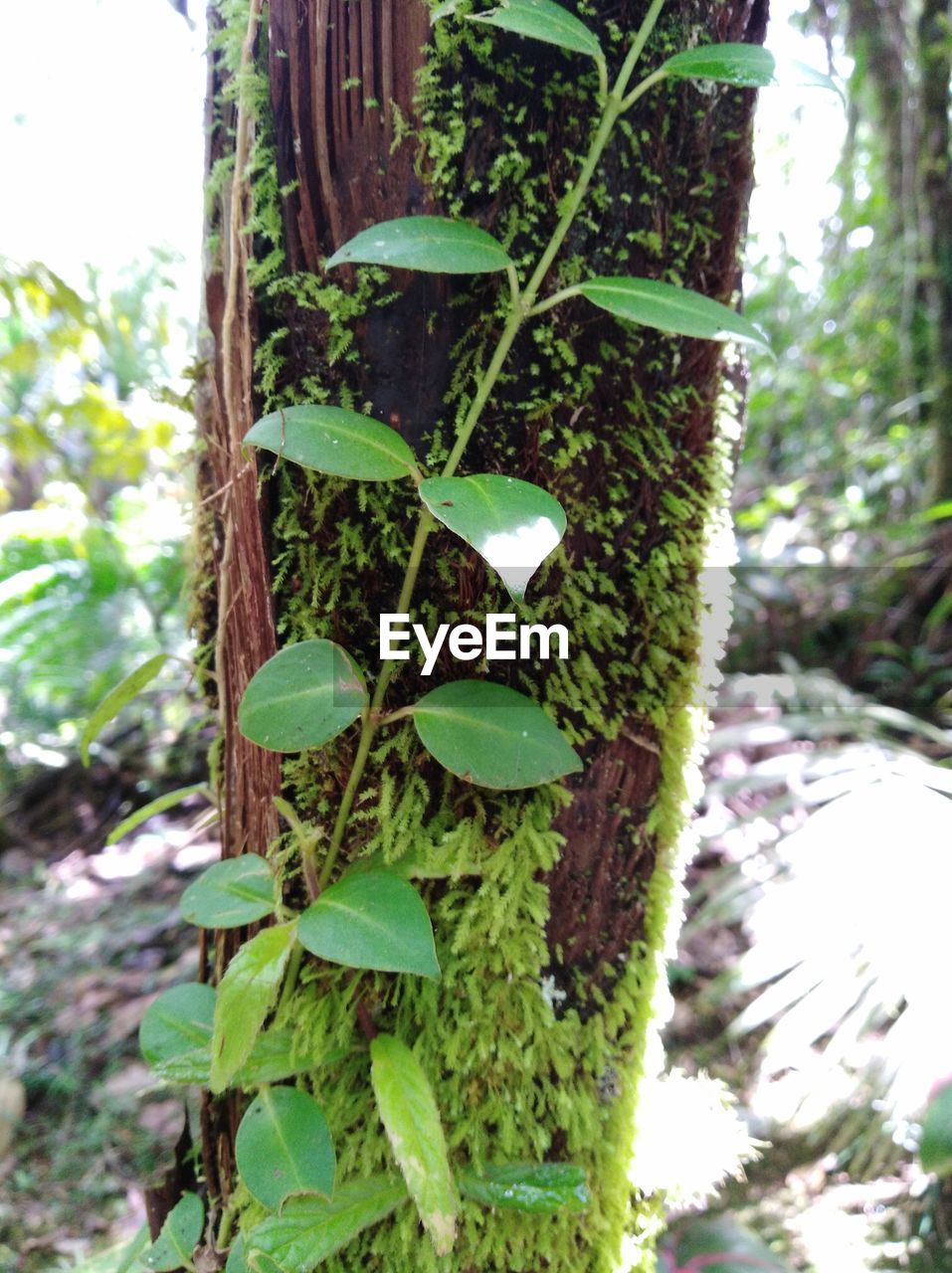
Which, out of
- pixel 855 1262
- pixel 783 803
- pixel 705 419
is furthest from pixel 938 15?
pixel 855 1262

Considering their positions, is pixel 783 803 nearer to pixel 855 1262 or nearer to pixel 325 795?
pixel 855 1262

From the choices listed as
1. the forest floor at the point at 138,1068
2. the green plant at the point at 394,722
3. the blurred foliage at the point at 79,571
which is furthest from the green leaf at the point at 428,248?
the blurred foliage at the point at 79,571

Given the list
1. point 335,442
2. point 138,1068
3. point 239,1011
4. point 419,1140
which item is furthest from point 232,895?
point 138,1068

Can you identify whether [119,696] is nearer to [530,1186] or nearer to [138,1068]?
[530,1186]

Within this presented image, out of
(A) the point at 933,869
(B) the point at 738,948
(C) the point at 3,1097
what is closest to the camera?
(A) the point at 933,869

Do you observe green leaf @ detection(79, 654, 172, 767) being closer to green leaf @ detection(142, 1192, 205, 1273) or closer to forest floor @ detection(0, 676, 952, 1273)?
green leaf @ detection(142, 1192, 205, 1273)

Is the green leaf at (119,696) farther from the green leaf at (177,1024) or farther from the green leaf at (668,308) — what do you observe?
the green leaf at (668,308)
